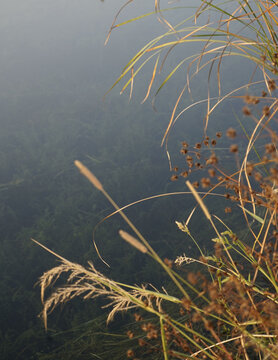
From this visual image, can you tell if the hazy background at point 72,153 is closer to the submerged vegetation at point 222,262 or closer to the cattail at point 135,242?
the submerged vegetation at point 222,262

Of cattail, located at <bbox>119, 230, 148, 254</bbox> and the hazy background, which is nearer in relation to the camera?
cattail, located at <bbox>119, 230, 148, 254</bbox>

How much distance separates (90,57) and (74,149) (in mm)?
1501

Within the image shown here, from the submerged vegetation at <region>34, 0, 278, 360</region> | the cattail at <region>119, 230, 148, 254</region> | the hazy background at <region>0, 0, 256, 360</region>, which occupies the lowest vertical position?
the hazy background at <region>0, 0, 256, 360</region>

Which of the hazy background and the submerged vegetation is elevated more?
the submerged vegetation

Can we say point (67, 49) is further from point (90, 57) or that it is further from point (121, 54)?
point (121, 54)

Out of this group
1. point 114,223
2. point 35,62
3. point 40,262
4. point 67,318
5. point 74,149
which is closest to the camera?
point 67,318

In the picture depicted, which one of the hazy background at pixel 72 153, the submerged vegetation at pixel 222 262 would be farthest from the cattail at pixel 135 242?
the hazy background at pixel 72 153

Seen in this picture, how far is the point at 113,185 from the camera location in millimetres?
3363

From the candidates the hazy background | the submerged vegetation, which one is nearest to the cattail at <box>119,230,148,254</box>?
the submerged vegetation

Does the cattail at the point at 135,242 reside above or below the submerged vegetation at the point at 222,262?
above

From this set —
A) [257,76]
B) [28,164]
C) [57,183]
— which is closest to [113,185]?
[57,183]

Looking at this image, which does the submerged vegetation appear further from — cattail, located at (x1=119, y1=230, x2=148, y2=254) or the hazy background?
the hazy background

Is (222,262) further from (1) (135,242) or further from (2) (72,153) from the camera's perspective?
(2) (72,153)

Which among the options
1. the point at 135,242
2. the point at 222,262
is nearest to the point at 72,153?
the point at 222,262
